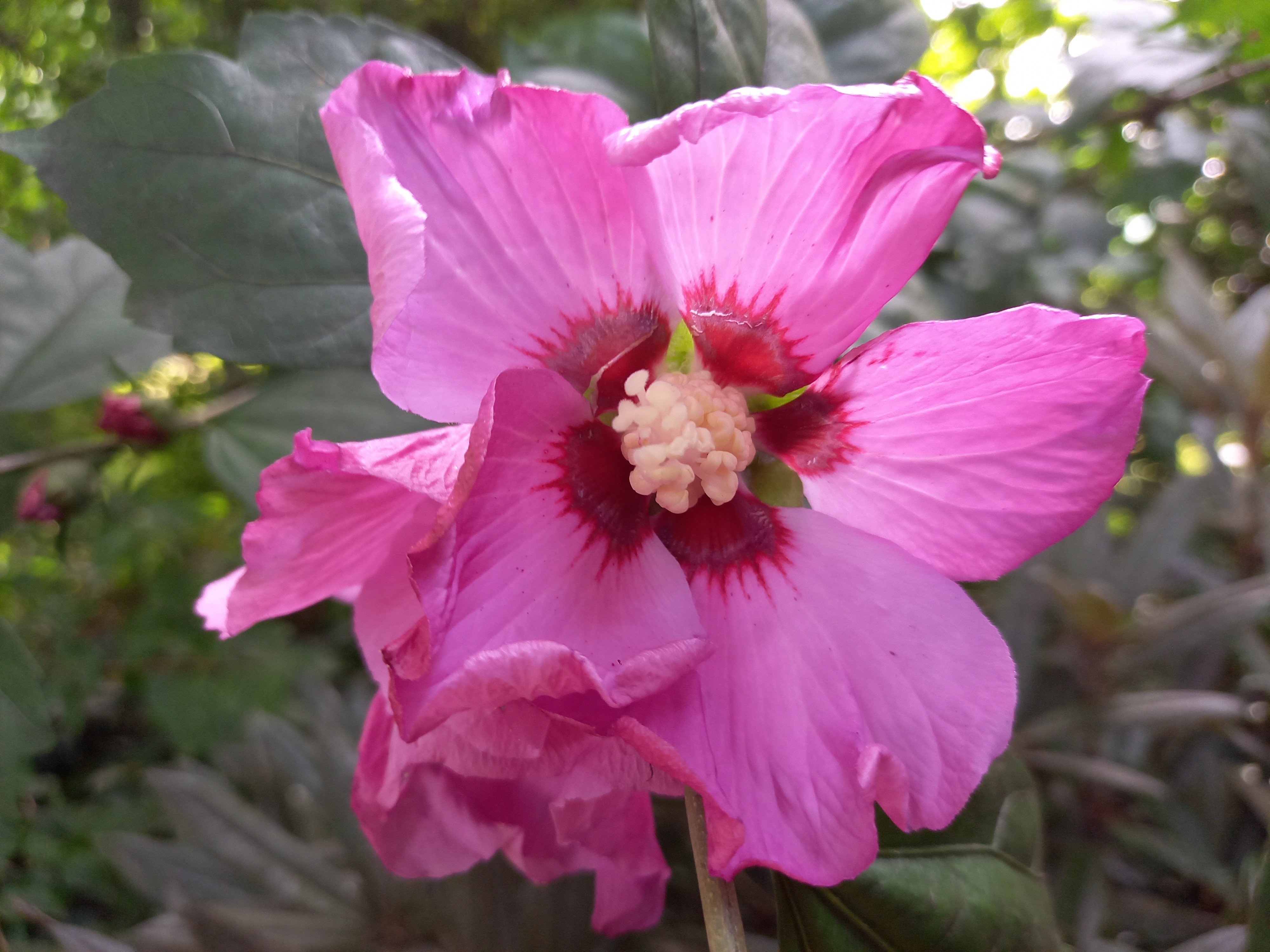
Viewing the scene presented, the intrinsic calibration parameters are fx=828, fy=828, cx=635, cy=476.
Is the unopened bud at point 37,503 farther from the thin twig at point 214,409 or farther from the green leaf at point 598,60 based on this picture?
the green leaf at point 598,60

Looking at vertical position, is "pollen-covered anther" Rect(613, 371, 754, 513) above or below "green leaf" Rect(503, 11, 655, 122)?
below

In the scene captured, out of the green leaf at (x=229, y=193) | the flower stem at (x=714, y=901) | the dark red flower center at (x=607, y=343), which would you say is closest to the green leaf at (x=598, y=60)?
the green leaf at (x=229, y=193)

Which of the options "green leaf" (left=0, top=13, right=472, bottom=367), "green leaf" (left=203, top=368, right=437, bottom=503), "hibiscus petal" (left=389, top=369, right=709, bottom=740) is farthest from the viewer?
"green leaf" (left=203, top=368, right=437, bottom=503)

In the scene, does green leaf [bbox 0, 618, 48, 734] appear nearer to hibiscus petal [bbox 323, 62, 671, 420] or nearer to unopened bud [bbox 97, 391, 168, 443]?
unopened bud [bbox 97, 391, 168, 443]

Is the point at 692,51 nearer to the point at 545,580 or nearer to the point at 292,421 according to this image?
the point at 545,580

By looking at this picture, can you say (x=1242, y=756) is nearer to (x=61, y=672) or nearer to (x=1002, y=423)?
(x=1002, y=423)

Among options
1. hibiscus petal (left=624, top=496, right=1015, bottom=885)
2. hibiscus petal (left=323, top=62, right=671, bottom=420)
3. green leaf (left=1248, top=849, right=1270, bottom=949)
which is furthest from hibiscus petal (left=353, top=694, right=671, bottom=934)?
green leaf (left=1248, top=849, right=1270, bottom=949)

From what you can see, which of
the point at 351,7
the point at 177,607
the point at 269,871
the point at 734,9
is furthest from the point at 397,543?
the point at 351,7
